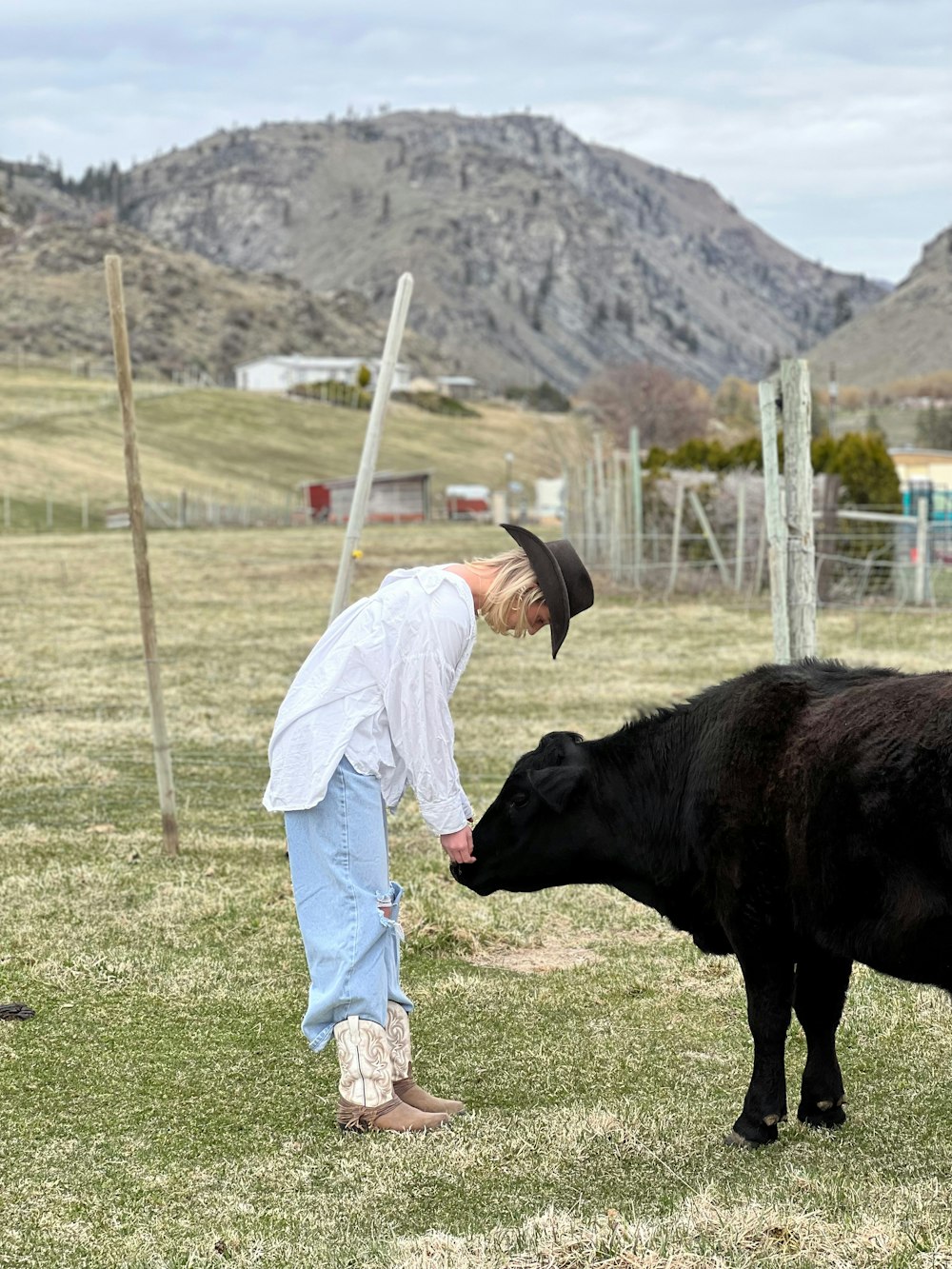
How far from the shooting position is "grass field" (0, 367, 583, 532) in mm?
56031

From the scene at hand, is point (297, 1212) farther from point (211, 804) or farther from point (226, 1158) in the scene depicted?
point (211, 804)

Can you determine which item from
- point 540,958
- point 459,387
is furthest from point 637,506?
point 459,387

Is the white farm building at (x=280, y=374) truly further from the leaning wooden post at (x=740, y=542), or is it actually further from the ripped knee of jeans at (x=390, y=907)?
the ripped knee of jeans at (x=390, y=907)

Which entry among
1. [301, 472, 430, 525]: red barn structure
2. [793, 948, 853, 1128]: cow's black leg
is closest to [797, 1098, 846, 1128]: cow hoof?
[793, 948, 853, 1128]: cow's black leg

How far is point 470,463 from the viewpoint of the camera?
8819cm

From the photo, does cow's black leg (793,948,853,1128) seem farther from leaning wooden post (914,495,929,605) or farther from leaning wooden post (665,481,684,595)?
leaning wooden post (665,481,684,595)

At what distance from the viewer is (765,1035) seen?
4.43 metres

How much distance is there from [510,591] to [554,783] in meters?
0.68

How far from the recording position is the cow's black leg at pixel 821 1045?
462 centimetres

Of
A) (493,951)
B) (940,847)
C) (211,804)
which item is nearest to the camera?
(940,847)

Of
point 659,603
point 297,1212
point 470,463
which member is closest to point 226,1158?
point 297,1212

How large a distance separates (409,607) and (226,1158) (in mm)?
1731

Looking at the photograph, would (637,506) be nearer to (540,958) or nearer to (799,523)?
(799,523)

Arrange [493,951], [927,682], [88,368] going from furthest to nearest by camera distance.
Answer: [88,368] → [493,951] → [927,682]
